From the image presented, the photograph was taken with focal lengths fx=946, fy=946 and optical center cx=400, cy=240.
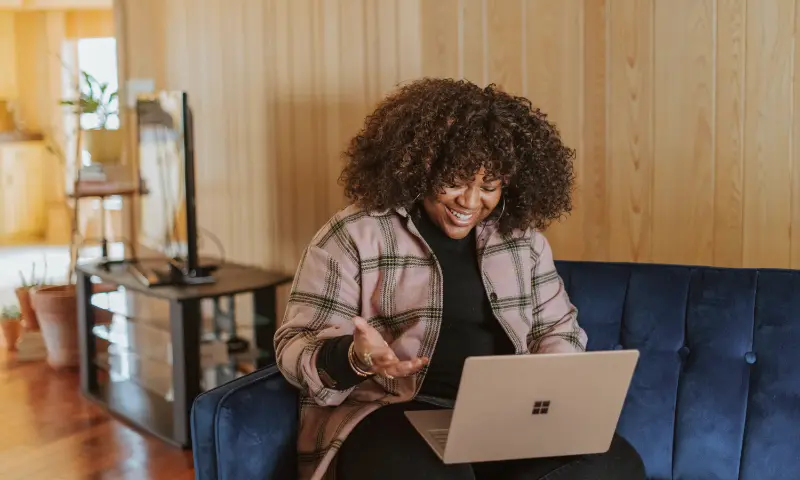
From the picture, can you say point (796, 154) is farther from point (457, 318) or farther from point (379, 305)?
point (379, 305)

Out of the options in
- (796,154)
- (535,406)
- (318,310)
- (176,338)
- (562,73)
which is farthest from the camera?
(176,338)

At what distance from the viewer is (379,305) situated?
6.25 feet

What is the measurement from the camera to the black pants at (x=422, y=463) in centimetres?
164

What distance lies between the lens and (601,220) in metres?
2.55

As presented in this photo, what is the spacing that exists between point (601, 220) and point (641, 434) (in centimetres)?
75

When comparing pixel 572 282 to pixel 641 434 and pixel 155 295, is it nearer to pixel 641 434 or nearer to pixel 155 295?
pixel 641 434

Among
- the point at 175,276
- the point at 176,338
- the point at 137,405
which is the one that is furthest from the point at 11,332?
the point at 176,338

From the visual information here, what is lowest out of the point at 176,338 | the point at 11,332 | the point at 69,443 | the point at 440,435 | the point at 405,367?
the point at 69,443

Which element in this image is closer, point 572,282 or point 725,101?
point 572,282

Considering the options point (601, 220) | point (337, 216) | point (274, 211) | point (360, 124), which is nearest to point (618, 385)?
point (337, 216)

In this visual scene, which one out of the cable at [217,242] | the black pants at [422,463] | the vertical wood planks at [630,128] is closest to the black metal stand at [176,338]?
the cable at [217,242]

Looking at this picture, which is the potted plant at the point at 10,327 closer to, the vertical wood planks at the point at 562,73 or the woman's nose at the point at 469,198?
the vertical wood planks at the point at 562,73

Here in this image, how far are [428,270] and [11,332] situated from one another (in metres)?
3.57

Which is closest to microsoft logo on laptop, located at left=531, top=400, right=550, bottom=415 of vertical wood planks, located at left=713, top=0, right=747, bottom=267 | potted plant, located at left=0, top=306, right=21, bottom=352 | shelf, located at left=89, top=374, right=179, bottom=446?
vertical wood planks, located at left=713, top=0, right=747, bottom=267
